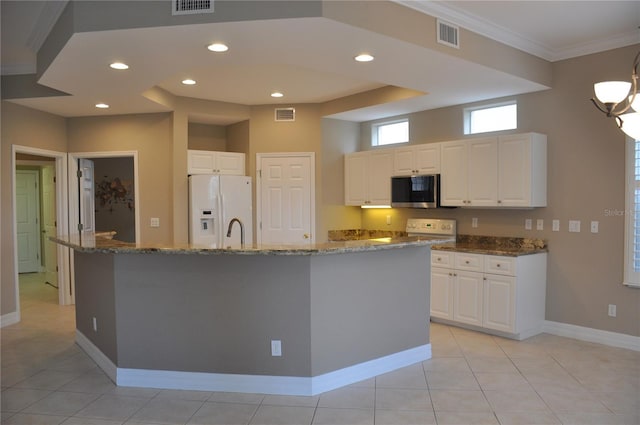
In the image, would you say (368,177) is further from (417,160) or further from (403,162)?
(417,160)

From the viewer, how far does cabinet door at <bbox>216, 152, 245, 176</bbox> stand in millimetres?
6324

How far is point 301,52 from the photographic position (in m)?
3.61

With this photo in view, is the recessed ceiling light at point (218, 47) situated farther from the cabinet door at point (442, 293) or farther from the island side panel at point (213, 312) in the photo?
the cabinet door at point (442, 293)

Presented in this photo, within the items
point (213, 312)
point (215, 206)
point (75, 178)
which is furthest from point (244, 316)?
point (75, 178)

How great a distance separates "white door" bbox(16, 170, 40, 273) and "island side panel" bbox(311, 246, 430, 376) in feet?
26.5

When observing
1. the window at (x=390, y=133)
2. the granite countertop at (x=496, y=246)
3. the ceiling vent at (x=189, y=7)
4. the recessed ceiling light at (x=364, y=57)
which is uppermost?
the ceiling vent at (x=189, y=7)

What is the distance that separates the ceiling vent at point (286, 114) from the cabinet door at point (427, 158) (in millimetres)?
1784

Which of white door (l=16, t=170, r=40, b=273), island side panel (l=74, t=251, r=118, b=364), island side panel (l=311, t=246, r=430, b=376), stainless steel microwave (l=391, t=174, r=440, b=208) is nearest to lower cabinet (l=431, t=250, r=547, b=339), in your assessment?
stainless steel microwave (l=391, t=174, r=440, b=208)

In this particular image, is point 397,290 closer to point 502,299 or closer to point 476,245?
point 502,299

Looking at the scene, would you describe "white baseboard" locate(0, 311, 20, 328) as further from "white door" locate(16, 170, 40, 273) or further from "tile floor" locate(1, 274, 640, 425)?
"white door" locate(16, 170, 40, 273)

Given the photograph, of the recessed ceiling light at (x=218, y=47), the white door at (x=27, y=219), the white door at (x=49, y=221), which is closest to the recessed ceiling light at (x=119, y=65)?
the recessed ceiling light at (x=218, y=47)

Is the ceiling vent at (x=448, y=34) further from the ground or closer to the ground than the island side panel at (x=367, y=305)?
further from the ground

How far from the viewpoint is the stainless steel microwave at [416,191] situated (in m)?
5.48

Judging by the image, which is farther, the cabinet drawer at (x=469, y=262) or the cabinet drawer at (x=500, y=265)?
the cabinet drawer at (x=469, y=262)
